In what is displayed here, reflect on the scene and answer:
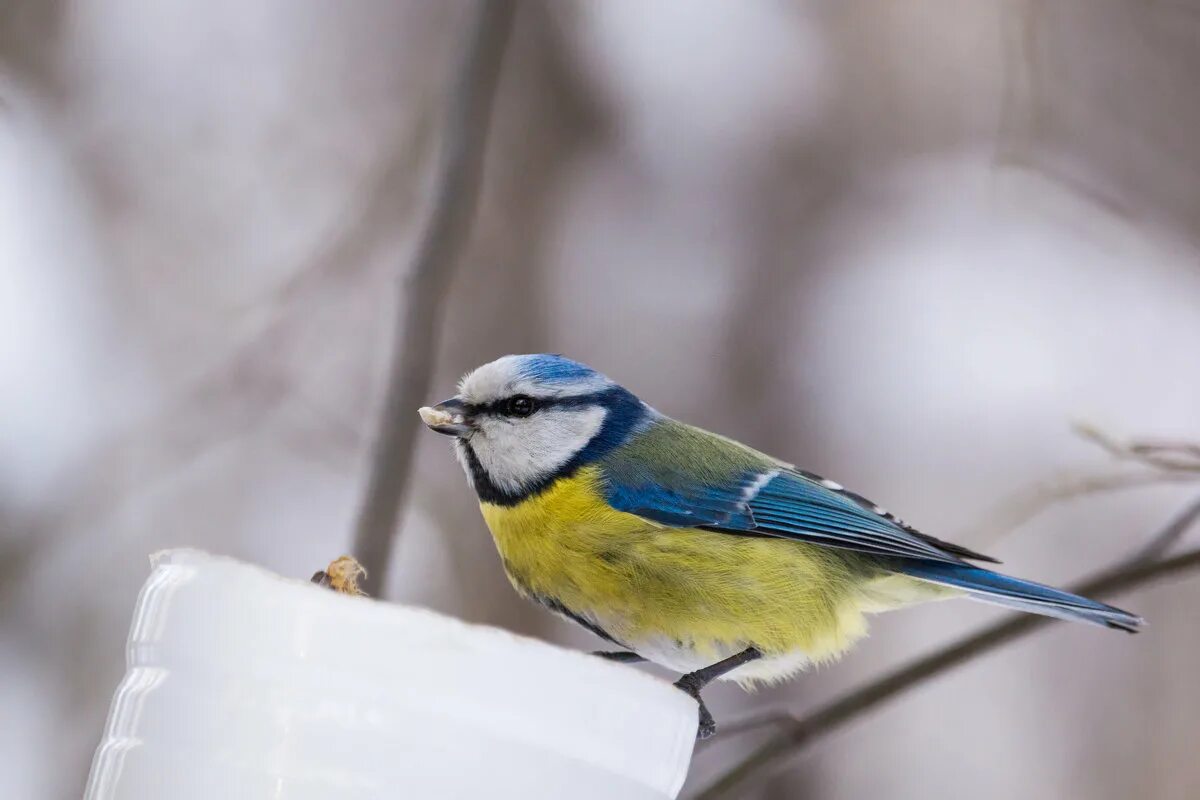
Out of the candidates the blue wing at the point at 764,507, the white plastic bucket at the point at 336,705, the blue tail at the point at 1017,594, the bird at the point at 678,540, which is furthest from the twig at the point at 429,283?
the white plastic bucket at the point at 336,705

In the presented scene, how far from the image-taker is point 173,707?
42 centimetres

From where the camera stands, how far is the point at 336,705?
402mm

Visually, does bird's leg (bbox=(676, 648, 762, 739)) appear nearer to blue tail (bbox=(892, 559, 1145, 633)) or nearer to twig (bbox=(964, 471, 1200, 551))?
blue tail (bbox=(892, 559, 1145, 633))

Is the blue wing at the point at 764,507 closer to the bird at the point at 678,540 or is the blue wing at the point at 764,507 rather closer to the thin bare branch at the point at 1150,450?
the bird at the point at 678,540

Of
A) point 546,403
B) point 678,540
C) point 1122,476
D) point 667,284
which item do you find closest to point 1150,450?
point 1122,476

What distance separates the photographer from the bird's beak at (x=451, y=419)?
1053 mm

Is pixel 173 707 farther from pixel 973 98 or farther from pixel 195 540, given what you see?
pixel 973 98

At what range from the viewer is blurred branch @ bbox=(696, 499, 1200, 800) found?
1036 millimetres

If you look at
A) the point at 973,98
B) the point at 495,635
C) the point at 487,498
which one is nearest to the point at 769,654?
the point at 487,498

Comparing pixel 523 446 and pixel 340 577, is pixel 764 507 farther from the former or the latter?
pixel 340 577

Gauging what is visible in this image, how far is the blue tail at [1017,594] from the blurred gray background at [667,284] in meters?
0.89

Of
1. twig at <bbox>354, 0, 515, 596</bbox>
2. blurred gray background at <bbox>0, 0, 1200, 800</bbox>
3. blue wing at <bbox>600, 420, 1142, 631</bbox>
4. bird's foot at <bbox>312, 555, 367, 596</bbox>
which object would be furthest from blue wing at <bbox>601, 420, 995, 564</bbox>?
blurred gray background at <bbox>0, 0, 1200, 800</bbox>

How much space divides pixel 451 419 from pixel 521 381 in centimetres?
8

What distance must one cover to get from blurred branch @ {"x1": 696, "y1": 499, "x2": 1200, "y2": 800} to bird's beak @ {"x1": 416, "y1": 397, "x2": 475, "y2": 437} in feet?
1.17
